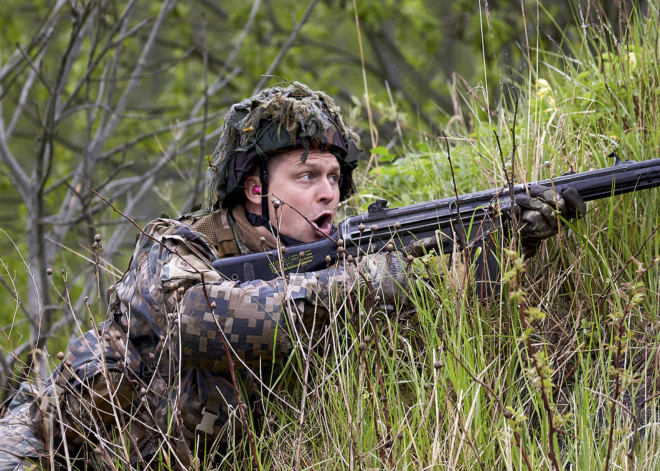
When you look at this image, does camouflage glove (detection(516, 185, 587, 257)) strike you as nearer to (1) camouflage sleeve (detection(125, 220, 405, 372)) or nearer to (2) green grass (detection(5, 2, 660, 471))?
(2) green grass (detection(5, 2, 660, 471))

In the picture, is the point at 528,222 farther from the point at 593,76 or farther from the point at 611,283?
the point at 593,76

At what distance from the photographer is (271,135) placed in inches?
132

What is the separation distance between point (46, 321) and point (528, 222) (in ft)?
13.2

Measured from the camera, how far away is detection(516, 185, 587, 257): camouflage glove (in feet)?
9.50

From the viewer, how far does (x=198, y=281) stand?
285cm

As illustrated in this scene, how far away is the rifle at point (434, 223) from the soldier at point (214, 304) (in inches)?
3.4

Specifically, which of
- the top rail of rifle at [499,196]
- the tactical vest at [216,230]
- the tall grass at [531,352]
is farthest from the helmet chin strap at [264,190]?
the tall grass at [531,352]

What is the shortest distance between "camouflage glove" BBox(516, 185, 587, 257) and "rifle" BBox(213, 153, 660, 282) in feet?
0.15

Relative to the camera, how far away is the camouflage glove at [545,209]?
9.50 ft

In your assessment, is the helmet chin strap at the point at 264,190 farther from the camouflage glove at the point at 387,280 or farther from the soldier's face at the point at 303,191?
the camouflage glove at the point at 387,280

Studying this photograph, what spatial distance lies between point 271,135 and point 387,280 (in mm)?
971

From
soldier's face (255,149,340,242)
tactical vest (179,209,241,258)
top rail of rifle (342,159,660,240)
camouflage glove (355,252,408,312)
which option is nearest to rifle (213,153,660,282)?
top rail of rifle (342,159,660,240)

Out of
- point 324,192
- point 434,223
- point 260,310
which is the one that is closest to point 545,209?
point 434,223

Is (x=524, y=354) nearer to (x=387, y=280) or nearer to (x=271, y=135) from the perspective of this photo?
(x=387, y=280)
